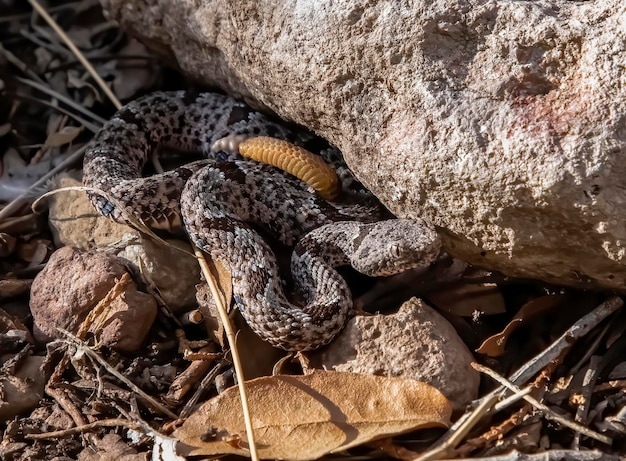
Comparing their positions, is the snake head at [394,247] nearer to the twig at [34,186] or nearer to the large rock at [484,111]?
the large rock at [484,111]

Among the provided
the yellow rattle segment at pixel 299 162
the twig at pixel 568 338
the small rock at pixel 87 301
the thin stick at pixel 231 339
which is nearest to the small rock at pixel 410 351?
the twig at pixel 568 338

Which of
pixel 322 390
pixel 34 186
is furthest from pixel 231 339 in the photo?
pixel 34 186

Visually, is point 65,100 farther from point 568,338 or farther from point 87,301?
point 568,338

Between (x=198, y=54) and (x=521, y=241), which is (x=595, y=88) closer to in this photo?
(x=521, y=241)

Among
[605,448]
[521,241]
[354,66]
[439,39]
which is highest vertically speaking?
[439,39]

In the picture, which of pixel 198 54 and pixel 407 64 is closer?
pixel 407 64

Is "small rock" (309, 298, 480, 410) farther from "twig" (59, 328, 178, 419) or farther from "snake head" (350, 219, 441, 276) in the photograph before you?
"twig" (59, 328, 178, 419)

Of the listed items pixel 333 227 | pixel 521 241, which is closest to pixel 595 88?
pixel 521 241
